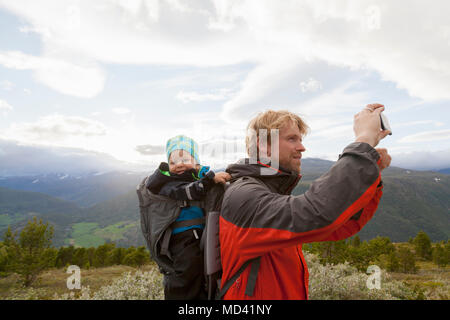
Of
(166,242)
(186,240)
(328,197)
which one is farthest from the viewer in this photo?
(186,240)

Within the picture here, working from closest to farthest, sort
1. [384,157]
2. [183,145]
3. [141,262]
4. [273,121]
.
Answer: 1. [384,157]
2. [273,121]
3. [183,145]
4. [141,262]

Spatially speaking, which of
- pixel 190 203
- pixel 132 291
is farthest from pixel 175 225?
pixel 132 291

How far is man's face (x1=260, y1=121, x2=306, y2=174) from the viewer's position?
239cm

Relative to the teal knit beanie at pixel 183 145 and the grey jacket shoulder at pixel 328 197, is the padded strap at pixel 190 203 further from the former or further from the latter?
the grey jacket shoulder at pixel 328 197

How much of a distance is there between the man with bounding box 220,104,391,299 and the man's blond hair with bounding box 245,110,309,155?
0.01 m

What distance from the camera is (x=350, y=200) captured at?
1.53 meters

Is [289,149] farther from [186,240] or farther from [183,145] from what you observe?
[183,145]

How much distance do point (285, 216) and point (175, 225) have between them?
67.1 inches

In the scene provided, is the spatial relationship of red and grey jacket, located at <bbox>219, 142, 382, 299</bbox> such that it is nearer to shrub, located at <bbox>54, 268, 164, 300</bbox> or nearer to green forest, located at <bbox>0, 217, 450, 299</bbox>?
shrub, located at <bbox>54, 268, 164, 300</bbox>

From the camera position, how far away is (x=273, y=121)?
2.50 meters

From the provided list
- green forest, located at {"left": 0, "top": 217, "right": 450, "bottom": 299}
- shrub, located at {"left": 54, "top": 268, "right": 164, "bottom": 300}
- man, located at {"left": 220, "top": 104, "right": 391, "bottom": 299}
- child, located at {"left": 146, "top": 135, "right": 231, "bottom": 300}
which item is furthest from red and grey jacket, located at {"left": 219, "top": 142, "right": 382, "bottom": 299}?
green forest, located at {"left": 0, "top": 217, "right": 450, "bottom": 299}

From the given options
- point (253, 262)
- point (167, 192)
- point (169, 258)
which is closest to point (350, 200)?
point (253, 262)

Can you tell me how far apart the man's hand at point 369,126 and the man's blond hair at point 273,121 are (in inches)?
26.3
